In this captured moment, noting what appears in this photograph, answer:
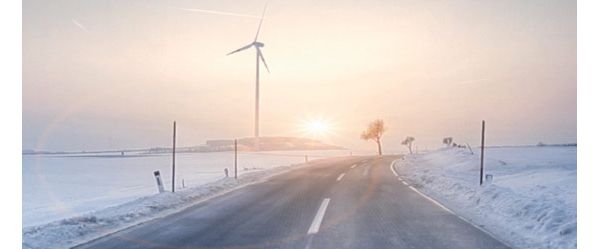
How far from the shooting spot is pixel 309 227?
8.27m

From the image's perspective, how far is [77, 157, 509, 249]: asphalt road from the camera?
23.1 feet

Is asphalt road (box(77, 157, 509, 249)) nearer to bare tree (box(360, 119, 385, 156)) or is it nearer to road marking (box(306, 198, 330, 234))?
road marking (box(306, 198, 330, 234))

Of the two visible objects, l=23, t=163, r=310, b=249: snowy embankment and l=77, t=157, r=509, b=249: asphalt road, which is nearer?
l=77, t=157, r=509, b=249: asphalt road

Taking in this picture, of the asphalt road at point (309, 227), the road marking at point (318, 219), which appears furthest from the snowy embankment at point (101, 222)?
the road marking at point (318, 219)

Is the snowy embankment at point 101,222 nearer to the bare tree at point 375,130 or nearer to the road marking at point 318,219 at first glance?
the road marking at point 318,219

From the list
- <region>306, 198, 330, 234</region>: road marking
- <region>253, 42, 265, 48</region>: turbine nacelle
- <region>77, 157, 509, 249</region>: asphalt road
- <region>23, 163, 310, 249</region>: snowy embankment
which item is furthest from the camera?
<region>253, 42, 265, 48</region>: turbine nacelle

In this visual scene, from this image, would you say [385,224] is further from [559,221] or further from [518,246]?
[559,221]

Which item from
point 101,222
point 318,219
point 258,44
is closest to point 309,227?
point 318,219

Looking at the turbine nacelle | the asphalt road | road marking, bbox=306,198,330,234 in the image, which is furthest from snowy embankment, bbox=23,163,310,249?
the turbine nacelle

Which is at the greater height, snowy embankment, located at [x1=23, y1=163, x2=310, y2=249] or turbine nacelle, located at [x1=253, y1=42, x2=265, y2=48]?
turbine nacelle, located at [x1=253, y1=42, x2=265, y2=48]

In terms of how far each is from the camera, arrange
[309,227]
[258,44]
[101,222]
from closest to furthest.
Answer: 1. [309,227]
2. [101,222]
3. [258,44]

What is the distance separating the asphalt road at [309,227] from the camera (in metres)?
7.05

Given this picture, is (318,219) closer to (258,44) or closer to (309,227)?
(309,227)
